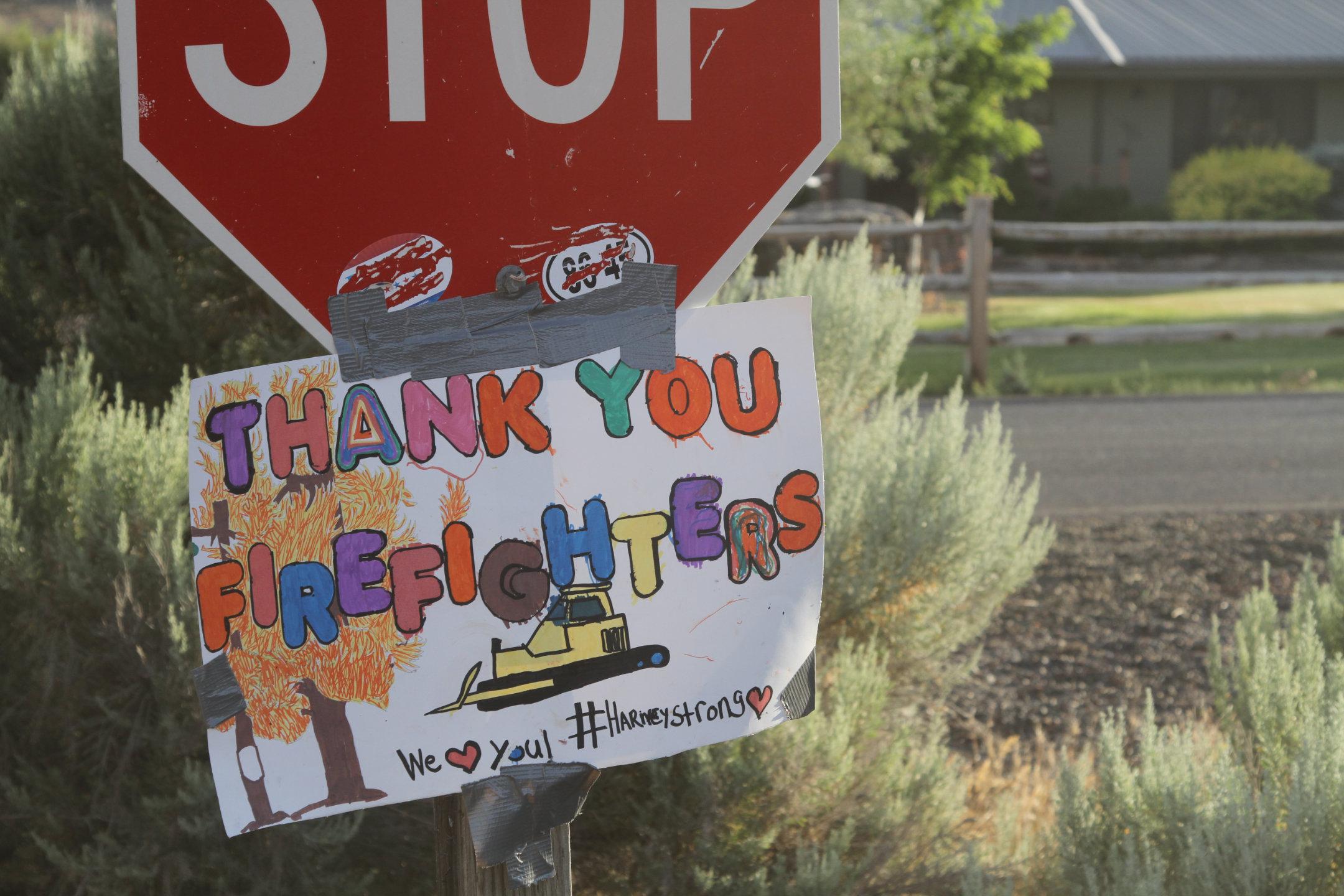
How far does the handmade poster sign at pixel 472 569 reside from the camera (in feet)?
4.44

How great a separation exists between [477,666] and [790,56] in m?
0.79

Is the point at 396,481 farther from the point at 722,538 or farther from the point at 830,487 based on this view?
the point at 830,487

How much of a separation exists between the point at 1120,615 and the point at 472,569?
406 centimetres

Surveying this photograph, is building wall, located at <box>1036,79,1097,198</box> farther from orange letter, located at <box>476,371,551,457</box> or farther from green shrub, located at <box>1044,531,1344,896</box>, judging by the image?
orange letter, located at <box>476,371,551,457</box>

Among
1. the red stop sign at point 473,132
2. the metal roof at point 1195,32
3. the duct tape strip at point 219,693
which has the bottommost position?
the duct tape strip at point 219,693

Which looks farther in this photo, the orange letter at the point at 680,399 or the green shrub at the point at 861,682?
the green shrub at the point at 861,682

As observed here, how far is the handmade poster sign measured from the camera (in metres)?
1.35

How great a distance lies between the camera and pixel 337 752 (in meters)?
1.35

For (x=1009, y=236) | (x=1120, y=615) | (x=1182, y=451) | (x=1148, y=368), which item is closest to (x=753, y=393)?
(x=1120, y=615)

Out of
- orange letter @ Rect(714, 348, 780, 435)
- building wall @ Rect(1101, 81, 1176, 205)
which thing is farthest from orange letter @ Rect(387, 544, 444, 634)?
building wall @ Rect(1101, 81, 1176, 205)

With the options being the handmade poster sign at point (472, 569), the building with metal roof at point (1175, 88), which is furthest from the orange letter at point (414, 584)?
the building with metal roof at point (1175, 88)

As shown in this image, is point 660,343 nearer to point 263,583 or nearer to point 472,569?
point 472,569

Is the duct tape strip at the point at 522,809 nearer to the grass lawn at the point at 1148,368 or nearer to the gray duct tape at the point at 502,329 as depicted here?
the gray duct tape at the point at 502,329

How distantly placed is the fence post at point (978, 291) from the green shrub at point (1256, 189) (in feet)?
43.6
